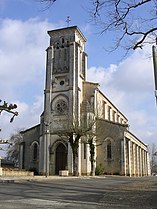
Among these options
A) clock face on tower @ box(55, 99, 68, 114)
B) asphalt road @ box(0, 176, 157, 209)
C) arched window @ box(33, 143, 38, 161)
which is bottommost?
asphalt road @ box(0, 176, 157, 209)

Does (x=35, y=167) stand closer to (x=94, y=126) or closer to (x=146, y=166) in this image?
(x=94, y=126)

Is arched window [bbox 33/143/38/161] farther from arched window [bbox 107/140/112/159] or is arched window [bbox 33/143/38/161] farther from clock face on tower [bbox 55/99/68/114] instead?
arched window [bbox 107/140/112/159]

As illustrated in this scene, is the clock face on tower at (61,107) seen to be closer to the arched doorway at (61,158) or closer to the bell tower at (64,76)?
the bell tower at (64,76)

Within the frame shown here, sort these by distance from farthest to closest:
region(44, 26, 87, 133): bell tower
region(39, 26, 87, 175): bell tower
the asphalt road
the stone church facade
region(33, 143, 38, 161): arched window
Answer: region(33, 143, 38, 161): arched window < region(44, 26, 87, 133): bell tower < region(39, 26, 87, 175): bell tower < the stone church facade < the asphalt road

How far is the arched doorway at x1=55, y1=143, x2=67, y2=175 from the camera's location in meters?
45.2

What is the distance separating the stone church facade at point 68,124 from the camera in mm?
44625

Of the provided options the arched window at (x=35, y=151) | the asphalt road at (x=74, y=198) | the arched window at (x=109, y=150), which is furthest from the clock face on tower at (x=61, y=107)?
the asphalt road at (x=74, y=198)

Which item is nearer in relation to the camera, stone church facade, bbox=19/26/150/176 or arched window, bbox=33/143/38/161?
stone church facade, bbox=19/26/150/176

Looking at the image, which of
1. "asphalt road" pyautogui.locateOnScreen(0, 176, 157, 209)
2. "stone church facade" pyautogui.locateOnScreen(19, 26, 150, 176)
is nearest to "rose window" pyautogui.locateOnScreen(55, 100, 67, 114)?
"stone church facade" pyautogui.locateOnScreen(19, 26, 150, 176)

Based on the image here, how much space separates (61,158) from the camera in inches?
Result: 1788

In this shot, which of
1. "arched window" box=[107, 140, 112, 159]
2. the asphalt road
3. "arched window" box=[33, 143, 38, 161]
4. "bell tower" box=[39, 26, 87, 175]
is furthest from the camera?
"arched window" box=[33, 143, 38, 161]

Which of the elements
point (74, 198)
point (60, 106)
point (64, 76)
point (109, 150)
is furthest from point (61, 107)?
point (74, 198)

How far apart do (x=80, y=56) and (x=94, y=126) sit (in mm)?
12878

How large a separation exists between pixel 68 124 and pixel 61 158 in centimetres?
616
